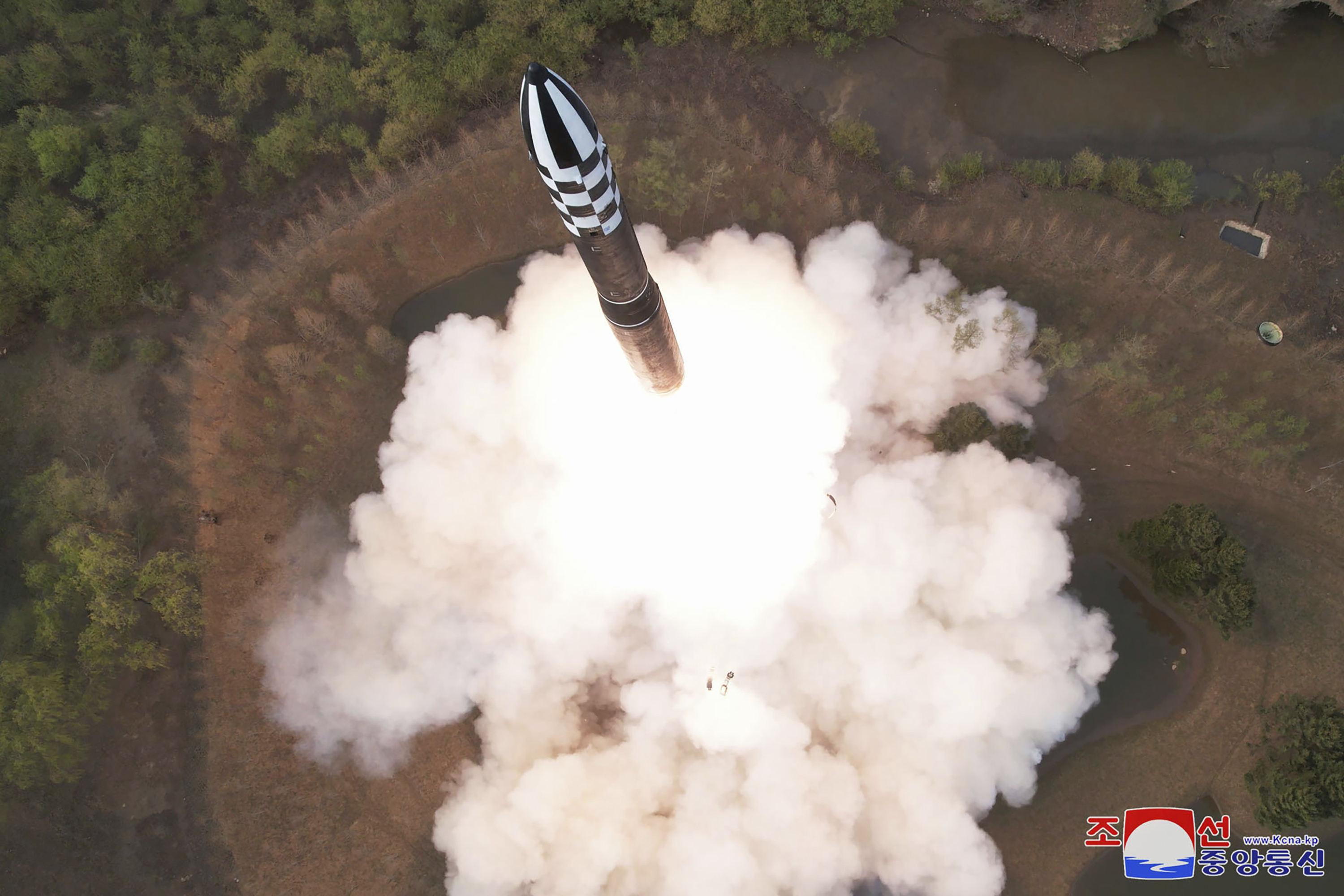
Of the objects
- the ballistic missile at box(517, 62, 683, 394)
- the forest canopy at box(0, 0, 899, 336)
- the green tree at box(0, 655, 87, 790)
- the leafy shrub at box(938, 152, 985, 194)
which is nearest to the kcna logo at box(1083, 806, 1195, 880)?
the ballistic missile at box(517, 62, 683, 394)

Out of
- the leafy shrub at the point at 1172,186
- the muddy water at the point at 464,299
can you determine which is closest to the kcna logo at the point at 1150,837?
the leafy shrub at the point at 1172,186

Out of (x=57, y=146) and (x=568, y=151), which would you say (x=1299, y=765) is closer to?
(x=568, y=151)

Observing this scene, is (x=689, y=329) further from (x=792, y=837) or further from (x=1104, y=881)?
(x=1104, y=881)

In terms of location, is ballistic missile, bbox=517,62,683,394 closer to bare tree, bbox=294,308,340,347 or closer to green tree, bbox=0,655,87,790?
bare tree, bbox=294,308,340,347

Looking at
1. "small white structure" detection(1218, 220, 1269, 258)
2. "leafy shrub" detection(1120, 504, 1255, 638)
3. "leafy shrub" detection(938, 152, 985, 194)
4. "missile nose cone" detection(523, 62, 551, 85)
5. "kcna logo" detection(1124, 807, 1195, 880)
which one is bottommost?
"kcna logo" detection(1124, 807, 1195, 880)

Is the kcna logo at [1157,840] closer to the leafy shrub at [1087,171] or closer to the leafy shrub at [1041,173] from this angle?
the leafy shrub at [1087,171]
